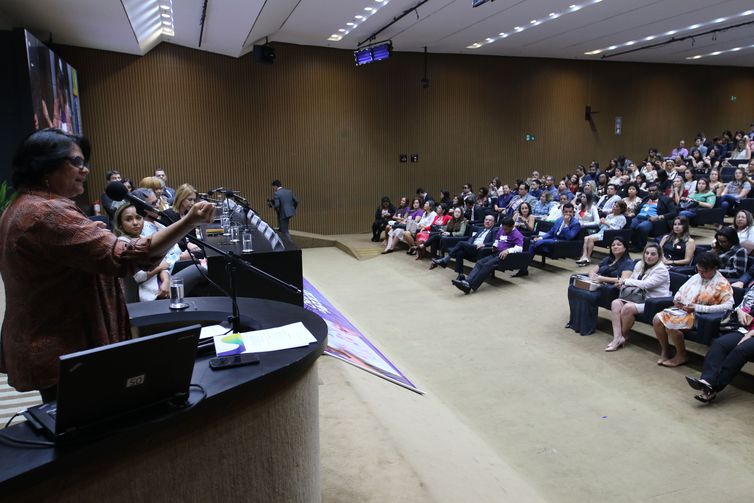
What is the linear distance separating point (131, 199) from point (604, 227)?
8187 mm

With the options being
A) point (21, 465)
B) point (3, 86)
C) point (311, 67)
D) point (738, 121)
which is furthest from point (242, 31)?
point (738, 121)

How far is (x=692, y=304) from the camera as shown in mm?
4621

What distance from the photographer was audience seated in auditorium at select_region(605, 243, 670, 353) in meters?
5.20

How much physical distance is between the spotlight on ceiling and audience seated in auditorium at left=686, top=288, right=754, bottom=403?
27.1 ft

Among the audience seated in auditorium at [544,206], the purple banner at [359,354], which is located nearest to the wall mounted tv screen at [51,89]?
the purple banner at [359,354]

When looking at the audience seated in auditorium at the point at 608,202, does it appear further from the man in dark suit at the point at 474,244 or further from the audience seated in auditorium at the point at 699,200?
the man in dark suit at the point at 474,244

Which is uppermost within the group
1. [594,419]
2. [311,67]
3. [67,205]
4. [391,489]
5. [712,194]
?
[311,67]

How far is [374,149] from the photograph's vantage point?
521 inches

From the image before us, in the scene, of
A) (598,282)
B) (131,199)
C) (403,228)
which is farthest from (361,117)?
(131,199)

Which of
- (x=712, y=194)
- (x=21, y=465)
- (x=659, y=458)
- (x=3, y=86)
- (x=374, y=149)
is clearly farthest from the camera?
(x=374, y=149)

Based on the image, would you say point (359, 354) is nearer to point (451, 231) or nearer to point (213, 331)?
point (213, 331)

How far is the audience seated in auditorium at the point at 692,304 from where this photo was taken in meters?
4.53

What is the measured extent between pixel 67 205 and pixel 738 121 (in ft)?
67.3

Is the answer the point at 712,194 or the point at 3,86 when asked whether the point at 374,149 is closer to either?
the point at 712,194
